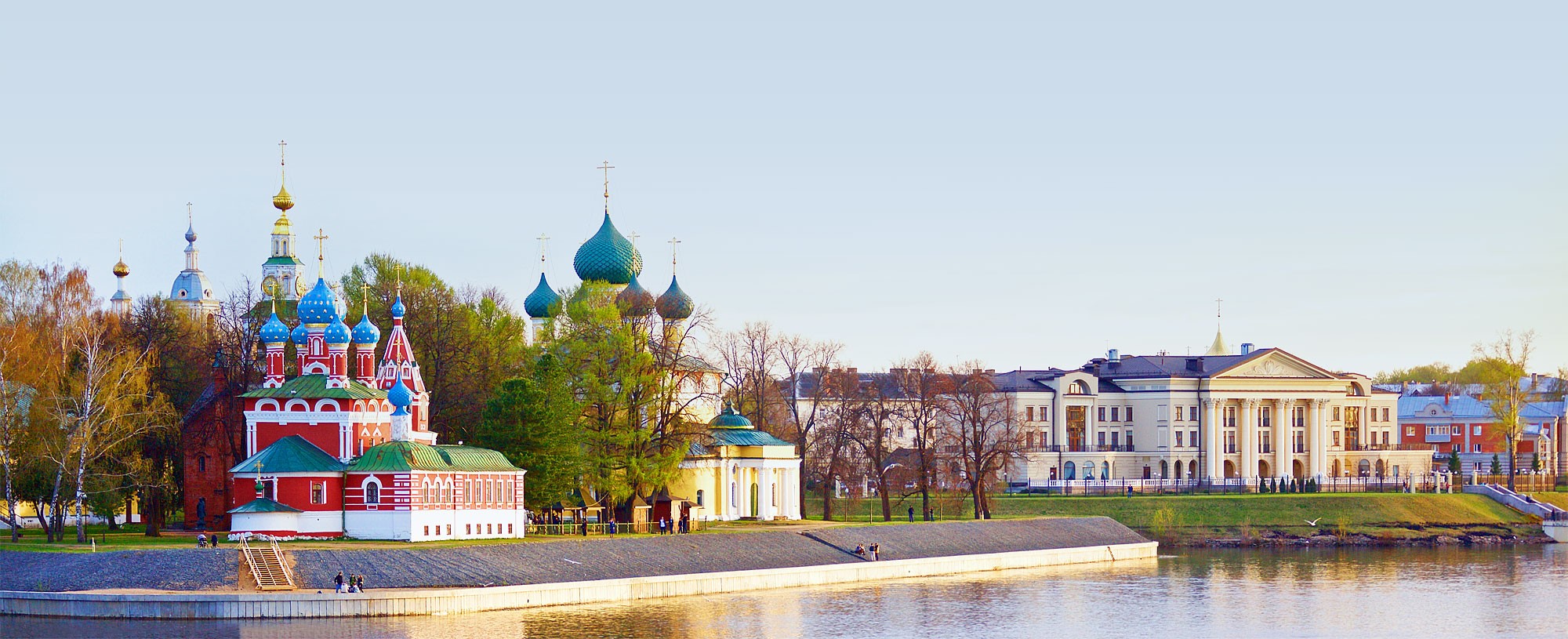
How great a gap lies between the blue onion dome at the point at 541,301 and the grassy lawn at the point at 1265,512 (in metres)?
14.0

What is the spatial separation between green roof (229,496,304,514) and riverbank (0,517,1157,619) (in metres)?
4.82

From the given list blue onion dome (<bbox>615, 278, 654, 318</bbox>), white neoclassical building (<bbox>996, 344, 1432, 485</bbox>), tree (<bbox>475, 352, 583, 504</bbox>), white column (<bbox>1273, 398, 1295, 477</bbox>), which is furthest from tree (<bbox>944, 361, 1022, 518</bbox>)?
white column (<bbox>1273, 398, 1295, 477</bbox>)

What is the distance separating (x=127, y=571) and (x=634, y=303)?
26283 mm

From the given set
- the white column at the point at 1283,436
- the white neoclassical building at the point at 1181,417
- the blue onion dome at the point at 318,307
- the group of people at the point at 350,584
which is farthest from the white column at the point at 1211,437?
the group of people at the point at 350,584

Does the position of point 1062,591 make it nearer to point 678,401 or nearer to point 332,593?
point 678,401

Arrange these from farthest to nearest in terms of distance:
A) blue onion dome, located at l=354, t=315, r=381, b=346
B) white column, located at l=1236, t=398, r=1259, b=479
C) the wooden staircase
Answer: white column, located at l=1236, t=398, r=1259, b=479
blue onion dome, located at l=354, t=315, r=381, b=346
the wooden staircase

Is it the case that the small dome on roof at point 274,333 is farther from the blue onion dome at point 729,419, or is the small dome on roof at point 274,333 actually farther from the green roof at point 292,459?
the blue onion dome at point 729,419

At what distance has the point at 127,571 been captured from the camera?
5131cm

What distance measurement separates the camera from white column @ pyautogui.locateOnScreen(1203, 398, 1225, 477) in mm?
107812

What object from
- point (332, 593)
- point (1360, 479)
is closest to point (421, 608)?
point (332, 593)

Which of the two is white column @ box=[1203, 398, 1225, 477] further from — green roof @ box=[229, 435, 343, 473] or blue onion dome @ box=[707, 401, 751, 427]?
green roof @ box=[229, 435, 343, 473]

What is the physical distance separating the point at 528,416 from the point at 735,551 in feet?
26.5

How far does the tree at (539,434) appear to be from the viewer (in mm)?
64375

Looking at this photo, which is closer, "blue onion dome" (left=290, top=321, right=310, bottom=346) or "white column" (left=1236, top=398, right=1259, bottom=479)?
"blue onion dome" (left=290, top=321, right=310, bottom=346)
